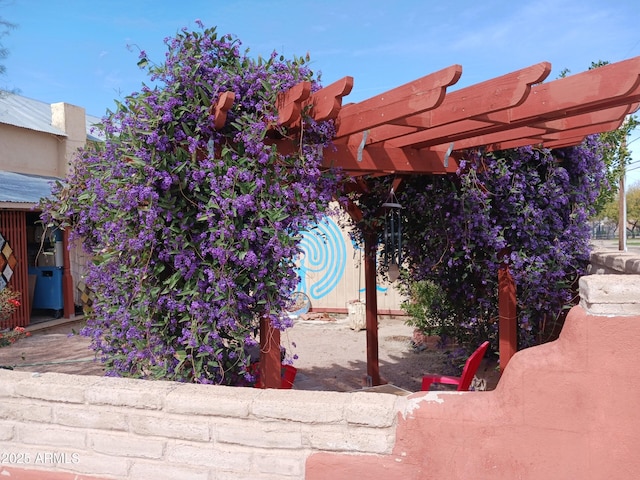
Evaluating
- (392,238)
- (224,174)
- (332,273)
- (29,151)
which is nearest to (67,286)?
(29,151)

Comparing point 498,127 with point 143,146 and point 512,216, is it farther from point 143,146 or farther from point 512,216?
point 143,146

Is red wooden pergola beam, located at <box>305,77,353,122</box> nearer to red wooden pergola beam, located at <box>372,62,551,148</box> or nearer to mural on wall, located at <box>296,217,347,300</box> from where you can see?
red wooden pergola beam, located at <box>372,62,551,148</box>

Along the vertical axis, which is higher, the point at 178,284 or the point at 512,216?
the point at 512,216

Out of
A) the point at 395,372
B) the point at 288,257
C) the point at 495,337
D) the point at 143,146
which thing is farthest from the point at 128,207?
the point at 395,372

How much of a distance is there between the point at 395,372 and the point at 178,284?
415 cm

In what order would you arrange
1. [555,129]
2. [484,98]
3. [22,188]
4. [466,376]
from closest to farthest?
[484,98] < [555,129] < [466,376] < [22,188]

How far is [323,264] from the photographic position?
36.0 ft

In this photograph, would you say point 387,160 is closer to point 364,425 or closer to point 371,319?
point 364,425

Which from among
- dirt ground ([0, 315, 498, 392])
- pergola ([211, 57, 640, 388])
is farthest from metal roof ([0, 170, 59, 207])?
pergola ([211, 57, 640, 388])

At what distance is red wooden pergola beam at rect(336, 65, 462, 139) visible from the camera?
7.77 ft

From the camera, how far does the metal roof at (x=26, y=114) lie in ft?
35.3

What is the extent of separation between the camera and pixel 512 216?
13.9 feet

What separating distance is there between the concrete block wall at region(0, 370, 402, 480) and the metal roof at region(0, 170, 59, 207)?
701 centimetres

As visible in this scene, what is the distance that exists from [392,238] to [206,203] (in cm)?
236
